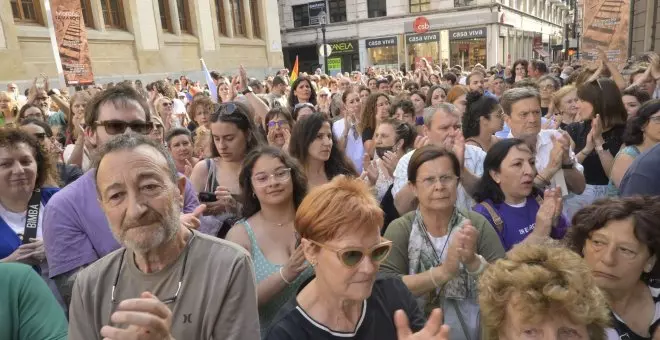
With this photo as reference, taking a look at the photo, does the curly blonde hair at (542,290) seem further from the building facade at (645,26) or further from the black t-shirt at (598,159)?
the building facade at (645,26)

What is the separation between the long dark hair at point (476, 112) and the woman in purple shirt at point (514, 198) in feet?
3.52

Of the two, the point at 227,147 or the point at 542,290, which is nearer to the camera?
the point at 542,290

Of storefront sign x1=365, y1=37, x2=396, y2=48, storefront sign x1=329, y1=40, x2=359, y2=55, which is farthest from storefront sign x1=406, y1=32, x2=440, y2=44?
storefront sign x1=329, y1=40, x2=359, y2=55

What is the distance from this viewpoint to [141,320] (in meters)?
1.26

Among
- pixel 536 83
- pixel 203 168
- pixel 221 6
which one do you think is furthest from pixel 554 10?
pixel 203 168

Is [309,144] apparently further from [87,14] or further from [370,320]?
[87,14]

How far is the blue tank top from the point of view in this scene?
248 cm

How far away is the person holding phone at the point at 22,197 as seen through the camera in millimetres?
2652

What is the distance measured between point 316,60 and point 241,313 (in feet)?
125

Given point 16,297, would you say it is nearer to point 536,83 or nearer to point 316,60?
point 536,83

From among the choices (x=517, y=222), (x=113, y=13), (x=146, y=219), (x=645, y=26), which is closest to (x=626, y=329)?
(x=517, y=222)

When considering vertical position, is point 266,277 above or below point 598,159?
below

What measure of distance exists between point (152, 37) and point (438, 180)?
21.4 meters

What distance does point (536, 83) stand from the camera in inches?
280
